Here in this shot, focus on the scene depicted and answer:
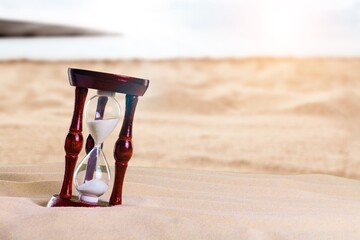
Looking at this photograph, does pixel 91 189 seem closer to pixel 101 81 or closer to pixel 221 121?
pixel 101 81

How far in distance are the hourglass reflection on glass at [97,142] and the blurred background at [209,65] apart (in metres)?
1.53

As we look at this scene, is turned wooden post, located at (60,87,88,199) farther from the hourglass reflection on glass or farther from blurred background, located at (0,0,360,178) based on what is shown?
blurred background, located at (0,0,360,178)

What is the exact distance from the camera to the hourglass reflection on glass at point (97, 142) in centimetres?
156

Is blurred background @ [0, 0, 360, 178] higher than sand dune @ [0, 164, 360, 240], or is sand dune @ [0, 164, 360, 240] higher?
blurred background @ [0, 0, 360, 178]

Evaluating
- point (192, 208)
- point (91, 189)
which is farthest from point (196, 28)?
point (91, 189)

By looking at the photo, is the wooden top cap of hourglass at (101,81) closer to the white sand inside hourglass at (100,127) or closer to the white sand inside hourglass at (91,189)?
the white sand inside hourglass at (100,127)

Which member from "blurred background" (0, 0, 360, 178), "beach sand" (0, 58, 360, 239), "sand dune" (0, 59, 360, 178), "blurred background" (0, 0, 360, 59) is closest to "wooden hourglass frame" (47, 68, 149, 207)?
"beach sand" (0, 58, 360, 239)

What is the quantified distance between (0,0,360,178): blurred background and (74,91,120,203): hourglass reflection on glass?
1.53 metres

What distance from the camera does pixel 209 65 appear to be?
135 inches

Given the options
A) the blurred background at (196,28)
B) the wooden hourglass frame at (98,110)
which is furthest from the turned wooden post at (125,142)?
the blurred background at (196,28)

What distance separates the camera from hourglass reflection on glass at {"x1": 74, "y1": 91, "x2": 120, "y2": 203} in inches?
61.6

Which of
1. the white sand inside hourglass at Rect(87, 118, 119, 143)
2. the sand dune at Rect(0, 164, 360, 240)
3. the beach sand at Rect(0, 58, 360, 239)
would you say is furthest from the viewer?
the beach sand at Rect(0, 58, 360, 239)

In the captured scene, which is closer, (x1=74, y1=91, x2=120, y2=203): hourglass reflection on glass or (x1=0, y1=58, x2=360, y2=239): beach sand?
(x1=74, y1=91, x2=120, y2=203): hourglass reflection on glass

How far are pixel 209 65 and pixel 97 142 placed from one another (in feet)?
6.19
